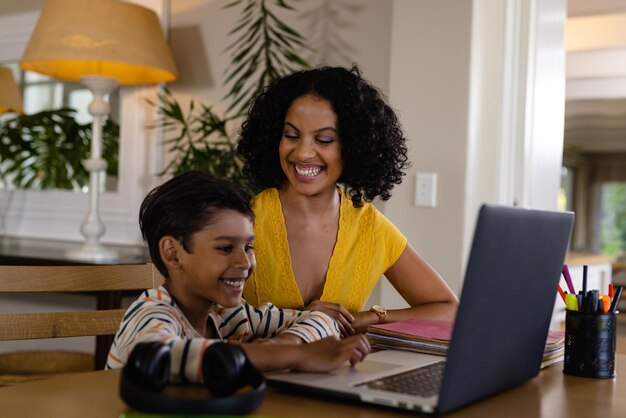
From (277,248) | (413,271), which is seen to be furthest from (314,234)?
(413,271)

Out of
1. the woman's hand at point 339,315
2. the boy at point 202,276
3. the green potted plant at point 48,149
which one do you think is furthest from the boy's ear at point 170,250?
the green potted plant at point 48,149

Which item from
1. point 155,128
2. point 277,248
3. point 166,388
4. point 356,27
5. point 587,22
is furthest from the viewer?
point 587,22

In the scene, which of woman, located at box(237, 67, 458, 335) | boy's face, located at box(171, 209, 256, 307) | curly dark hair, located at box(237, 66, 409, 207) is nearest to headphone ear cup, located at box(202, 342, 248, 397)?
boy's face, located at box(171, 209, 256, 307)

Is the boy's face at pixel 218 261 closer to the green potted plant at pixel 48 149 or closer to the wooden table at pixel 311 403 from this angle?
the wooden table at pixel 311 403

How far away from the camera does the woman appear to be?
172 centimetres

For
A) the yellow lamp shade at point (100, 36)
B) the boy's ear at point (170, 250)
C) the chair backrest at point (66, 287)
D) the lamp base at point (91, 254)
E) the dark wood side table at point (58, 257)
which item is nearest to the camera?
the boy's ear at point (170, 250)

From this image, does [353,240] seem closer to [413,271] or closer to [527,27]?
[413,271]

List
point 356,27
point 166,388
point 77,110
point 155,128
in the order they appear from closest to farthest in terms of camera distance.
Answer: point 166,388, point 356,27, point 155,128, point 77,110

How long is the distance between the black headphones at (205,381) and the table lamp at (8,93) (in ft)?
9.60

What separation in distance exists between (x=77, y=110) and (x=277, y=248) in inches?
80.2

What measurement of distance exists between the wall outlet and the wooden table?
1.43 metres

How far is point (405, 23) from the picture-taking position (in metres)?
2.64

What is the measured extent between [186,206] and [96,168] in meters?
2.04

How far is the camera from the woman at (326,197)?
5.66ft
